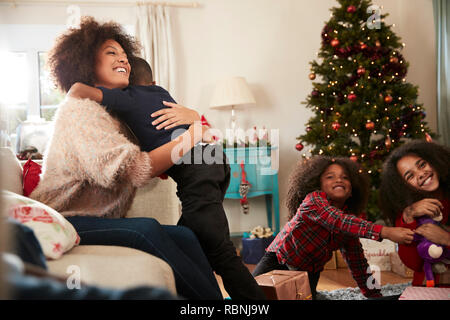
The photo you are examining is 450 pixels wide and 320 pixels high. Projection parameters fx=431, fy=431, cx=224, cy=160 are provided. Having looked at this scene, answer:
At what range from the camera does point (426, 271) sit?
160cm

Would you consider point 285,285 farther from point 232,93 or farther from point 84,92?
point 232,93

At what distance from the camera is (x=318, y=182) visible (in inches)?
75.9

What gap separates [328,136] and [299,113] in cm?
91

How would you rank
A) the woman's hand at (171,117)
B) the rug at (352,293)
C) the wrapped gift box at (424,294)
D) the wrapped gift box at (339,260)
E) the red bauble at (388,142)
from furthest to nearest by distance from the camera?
the red bauble at (388,142) < the wrapped gift box at (339,260) < the rug at (352,293) < the woman's hand at (171,117) < the wrapped gift box at (424,294)

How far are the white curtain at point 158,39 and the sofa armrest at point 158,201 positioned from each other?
1868 mm

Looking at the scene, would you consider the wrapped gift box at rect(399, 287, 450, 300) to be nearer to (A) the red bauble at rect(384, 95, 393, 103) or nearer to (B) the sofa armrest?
(B) the sofa armrest

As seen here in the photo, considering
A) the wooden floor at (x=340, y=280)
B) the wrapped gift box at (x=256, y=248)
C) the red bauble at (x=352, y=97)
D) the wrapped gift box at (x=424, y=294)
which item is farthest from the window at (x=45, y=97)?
the wrapped gift box at (x=424, y=294)

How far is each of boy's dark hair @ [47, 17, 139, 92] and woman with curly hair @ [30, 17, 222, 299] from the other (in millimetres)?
217

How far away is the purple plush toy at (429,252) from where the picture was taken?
5.07ft

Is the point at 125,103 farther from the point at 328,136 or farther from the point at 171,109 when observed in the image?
the point at 328,136

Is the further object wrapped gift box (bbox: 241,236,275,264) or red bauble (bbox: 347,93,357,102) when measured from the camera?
wrapped gift box (bbox: 241,236,275,264)

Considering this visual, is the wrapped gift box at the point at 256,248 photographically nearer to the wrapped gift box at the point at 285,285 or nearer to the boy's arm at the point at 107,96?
the wrapped gift box at the point at 285,285

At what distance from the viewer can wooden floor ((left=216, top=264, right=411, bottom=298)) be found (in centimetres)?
215

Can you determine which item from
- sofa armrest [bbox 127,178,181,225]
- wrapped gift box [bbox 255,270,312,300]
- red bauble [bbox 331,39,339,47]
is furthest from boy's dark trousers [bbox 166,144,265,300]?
red bauble [bbox 331,39,339,47]
